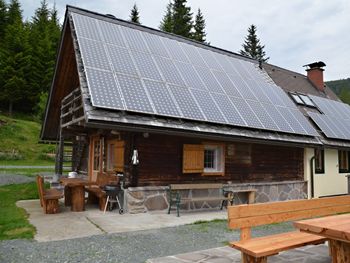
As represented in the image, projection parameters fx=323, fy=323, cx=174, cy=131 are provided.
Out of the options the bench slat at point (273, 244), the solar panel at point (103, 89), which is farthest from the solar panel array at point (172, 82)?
the bench slat at point (273, 244)

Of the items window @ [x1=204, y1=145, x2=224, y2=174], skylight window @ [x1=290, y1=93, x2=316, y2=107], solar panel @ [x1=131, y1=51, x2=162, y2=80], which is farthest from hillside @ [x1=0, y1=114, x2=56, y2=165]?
skylight window @ [x1=290, y1=93, x2=316, y2=107]

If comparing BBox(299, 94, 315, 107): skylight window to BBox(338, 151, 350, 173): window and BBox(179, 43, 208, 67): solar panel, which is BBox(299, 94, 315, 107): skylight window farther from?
BBox(179, 43, 208, 67): solar panel

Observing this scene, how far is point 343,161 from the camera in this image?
1609 centimetres

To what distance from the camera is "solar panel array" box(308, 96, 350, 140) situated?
14.4 meters

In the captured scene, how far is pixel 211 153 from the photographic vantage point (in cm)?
1101

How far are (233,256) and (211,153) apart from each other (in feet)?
19.8

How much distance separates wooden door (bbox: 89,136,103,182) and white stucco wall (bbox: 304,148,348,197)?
8523 mm

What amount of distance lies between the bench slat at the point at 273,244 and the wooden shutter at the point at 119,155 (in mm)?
5671

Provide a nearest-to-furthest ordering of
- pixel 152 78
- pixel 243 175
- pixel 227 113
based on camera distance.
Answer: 1. pixel 152 78
2. pixel 227 113
3. pixel 243 175

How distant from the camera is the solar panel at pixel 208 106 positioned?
9.85 m

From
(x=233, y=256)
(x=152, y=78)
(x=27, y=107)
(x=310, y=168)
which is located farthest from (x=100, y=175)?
(x=27, y=107)

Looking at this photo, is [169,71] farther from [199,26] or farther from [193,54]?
[199,26]

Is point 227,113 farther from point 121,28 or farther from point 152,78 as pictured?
point 121,28

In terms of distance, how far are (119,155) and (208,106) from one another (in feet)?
10.4
